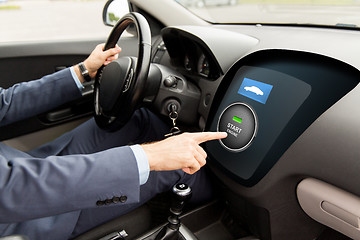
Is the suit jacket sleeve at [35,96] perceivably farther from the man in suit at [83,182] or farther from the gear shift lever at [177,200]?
the gear shift lever at [177,200]

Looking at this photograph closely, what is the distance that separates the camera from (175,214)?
0.97 metres

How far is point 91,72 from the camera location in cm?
122

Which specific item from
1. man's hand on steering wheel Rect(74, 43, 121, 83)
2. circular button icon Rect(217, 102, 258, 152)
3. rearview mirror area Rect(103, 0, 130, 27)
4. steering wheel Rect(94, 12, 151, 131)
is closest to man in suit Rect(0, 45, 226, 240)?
circular button icon Rect(217, 102, 258, 152)

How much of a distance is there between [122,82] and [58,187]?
490 mm

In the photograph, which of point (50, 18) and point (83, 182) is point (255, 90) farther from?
point (50, 18)

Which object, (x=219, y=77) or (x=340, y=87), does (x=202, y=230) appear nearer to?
(x=219, y=77)

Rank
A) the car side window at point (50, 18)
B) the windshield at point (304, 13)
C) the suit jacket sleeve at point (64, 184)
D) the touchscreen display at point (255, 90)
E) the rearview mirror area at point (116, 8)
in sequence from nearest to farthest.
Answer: the suit jacket sleeve at point (64, 184)
the touchscreen display at point (255, 90)
the windshield at point (304, 13)
the rearview mirror area at point (116, 8)
the car side window at point (50, 18)

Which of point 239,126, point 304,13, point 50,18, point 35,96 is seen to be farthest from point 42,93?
point 50,18

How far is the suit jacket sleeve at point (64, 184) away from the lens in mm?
623

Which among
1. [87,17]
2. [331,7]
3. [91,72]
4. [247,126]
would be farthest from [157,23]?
[87,17]

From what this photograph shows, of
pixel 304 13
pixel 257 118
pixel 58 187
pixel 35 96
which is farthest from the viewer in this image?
pixel 304 13

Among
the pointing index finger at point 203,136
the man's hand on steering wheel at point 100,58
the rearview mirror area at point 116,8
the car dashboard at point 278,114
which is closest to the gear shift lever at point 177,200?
the car dashboard at point 278,114

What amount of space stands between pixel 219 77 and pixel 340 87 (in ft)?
1.46

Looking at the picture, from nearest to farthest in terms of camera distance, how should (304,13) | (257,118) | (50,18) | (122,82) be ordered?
(257,118) → (122,82) → (304,13) → (50,18)
